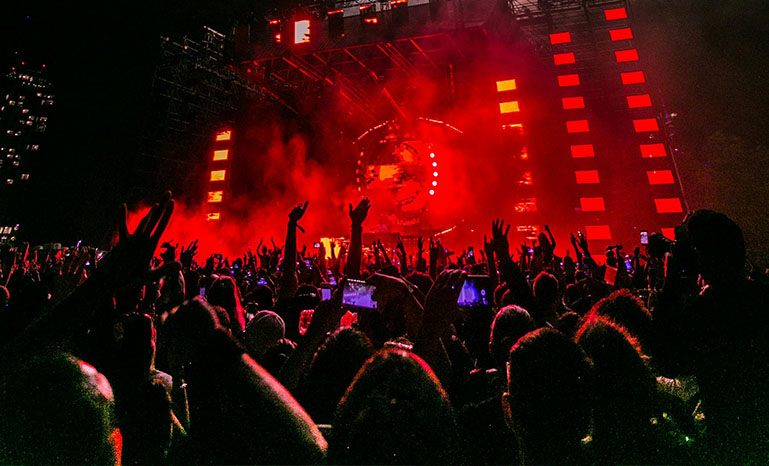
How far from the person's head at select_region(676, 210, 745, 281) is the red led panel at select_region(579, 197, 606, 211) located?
2392 cm

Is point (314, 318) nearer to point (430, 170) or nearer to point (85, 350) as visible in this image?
point (85, 350)

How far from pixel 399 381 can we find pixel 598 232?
25.2 meters

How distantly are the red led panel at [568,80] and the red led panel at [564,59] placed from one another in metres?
1.16

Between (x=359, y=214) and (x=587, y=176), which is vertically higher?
(x=587, y=176)

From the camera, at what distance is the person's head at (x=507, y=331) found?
2.19 meters

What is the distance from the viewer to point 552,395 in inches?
50.3

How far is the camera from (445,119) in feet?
79.4

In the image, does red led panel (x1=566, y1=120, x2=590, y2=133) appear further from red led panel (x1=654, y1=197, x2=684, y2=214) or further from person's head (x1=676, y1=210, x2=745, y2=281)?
person's head (x1=676, y1=210, x2=745, y2=281)

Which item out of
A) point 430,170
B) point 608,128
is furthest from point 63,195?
point 608,128

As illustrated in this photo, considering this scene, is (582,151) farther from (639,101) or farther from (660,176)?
(639,101)

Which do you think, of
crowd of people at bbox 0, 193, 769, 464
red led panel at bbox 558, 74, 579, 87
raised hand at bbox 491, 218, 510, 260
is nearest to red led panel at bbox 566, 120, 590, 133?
red led panel at bbox 558, 74, 579, 87

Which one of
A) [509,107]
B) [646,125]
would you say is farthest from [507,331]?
[646,125]

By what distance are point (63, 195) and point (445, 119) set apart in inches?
1123

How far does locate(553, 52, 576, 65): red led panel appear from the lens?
84.3ft
